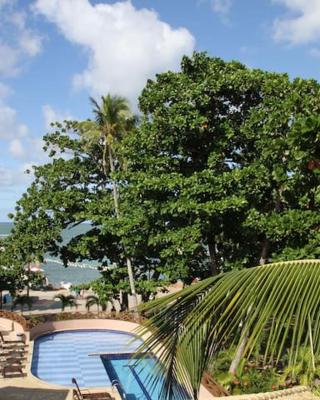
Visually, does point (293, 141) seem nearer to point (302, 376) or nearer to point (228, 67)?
point (302, 376)

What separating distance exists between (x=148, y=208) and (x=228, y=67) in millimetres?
5911

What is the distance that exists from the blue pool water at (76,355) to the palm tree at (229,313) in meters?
14.5

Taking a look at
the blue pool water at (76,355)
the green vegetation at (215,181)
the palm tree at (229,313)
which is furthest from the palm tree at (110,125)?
the palm tree at (229,313)

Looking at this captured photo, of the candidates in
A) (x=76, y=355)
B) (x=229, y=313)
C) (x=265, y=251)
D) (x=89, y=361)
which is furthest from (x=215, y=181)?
(x=229, y=313)

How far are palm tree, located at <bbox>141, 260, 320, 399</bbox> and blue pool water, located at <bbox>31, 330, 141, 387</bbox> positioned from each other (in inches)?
570

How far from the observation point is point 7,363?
58.6 ft

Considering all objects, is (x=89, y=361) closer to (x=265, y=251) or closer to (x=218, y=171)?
(x=265, y=251)

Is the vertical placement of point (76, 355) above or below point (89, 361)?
above

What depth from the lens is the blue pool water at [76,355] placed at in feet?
63.2

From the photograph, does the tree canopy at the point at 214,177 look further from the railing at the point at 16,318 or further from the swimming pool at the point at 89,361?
the railing at the point at 16,318

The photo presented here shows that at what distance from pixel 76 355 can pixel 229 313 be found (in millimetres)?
20140

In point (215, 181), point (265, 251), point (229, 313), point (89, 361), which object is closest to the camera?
point (229, 313)

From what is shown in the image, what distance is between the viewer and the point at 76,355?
22.2 m

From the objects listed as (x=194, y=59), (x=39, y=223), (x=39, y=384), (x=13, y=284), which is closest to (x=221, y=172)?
(x=194, y=59)
